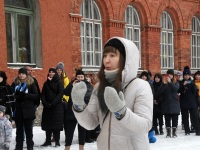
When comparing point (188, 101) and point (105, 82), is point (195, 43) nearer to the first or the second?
point (188, 101)

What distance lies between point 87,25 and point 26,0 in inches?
127

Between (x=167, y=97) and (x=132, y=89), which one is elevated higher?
(x=132, y=89)

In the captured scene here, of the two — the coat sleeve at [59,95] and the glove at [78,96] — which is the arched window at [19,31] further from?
the glove at [78,96]

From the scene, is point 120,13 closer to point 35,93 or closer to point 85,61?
point 85,61

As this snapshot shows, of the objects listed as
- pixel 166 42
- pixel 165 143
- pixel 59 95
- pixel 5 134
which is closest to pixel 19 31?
pixel 59 95

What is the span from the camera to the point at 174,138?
981 centimetres

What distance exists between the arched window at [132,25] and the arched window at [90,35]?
A: 65.4 inches

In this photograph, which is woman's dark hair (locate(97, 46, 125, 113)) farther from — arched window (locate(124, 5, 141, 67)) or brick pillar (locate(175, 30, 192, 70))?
brick pillar (locate(175, 30, 192, 70))

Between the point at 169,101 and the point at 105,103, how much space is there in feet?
24.8

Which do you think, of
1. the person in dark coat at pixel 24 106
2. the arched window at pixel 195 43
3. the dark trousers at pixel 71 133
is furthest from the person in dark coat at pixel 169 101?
Answer: the arched window at pixel 195 43

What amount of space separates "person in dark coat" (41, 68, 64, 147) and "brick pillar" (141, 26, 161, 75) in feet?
31.1

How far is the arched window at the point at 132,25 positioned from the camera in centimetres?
1673

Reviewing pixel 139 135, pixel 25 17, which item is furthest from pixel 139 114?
pixel 25 17

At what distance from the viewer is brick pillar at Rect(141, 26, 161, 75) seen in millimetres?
17469
